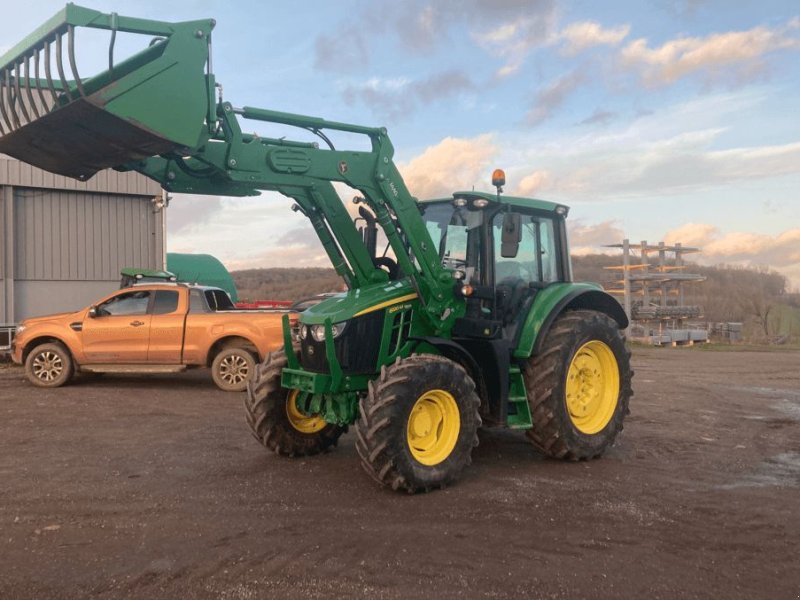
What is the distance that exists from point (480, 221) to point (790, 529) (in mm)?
3493

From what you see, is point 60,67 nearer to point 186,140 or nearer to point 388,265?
point 186,140

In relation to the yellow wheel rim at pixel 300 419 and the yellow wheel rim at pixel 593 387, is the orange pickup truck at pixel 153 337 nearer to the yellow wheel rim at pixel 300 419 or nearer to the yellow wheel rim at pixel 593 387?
the yellow wheel rim at pixel 300 419

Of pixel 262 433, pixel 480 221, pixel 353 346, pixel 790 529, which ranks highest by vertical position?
pixel 480 221

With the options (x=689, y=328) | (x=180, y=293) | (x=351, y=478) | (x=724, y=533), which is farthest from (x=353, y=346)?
(x=689, y=328)

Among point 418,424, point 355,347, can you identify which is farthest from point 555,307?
point 355,347

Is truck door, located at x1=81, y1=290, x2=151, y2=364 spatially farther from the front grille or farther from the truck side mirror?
the truck side mirror

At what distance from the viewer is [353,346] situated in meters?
5.98

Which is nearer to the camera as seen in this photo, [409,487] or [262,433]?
[409,487]

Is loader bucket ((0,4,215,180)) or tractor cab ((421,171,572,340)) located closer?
loader bucket ((0,4,215,180))

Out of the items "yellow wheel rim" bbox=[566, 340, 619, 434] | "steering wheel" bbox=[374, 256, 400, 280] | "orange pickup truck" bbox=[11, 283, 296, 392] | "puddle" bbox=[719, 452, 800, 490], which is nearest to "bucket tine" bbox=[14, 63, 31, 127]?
"steering wheel" bbox=[374, 256, 400, 280]

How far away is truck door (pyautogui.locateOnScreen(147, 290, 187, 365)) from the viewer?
12.1 metres

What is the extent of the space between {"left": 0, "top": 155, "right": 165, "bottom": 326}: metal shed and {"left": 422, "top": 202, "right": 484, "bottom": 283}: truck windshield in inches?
563

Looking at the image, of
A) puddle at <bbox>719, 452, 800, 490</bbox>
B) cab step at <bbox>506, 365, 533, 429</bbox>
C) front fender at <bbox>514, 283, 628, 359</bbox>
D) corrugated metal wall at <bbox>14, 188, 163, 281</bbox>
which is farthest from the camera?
corrugated metal wall at <bbox>14, 188, 163, 281</bbox>

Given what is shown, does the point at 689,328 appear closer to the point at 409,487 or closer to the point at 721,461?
the point at 721,461
